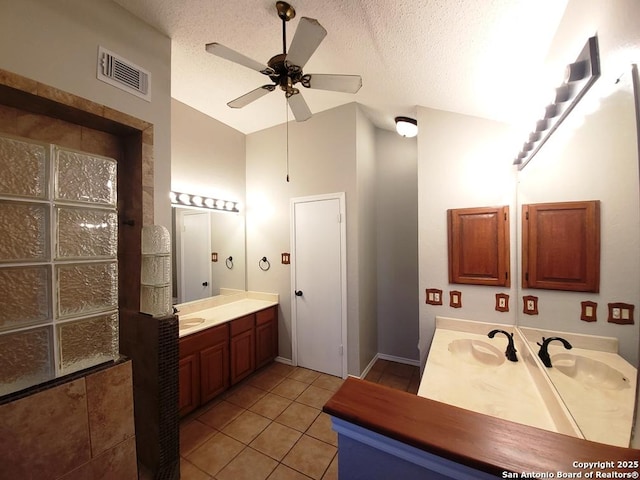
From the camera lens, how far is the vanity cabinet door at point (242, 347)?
249cm

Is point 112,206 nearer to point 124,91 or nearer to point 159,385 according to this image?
point 124,91

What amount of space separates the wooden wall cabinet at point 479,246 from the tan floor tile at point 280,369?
2.06m

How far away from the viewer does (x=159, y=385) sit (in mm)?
1269

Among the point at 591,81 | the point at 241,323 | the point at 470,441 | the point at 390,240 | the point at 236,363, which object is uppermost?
the point at 591,81

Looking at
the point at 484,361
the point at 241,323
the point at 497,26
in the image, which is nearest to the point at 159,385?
the point at 241,323

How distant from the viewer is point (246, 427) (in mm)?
2004

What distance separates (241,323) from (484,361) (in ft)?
7.13

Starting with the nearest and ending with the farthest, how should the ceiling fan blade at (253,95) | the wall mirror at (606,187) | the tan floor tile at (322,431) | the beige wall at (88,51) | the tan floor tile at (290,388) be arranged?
the wall mirror at (606,187) < the beige wall at (88,51) < the ceiling fan blade at (253,95) < the tan floor tile at (322,431) < the tan floor tile at (290,388)

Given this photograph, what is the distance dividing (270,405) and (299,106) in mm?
2566

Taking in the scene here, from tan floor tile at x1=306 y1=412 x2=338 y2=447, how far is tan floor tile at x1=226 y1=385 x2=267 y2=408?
650 millimetres

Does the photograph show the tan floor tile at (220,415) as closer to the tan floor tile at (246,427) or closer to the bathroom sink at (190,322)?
the tan floor tile at (246,427)

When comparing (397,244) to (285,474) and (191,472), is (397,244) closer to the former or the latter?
(285,474)

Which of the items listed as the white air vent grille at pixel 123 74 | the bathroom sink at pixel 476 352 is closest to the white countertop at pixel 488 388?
the bathroom sink at pixel 476 352

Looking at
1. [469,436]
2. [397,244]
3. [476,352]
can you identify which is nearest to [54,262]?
[469,436]
